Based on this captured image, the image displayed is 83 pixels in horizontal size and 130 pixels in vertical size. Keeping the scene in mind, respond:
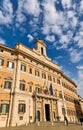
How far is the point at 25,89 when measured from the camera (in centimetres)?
2442

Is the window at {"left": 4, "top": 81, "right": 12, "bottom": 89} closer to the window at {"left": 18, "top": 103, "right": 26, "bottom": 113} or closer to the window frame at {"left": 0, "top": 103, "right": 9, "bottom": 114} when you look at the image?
the window frame at {"left": 0, "top": 103, "right": 9, "bottom": 114}

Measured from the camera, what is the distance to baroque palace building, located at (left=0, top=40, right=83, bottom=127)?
2073 centimetres

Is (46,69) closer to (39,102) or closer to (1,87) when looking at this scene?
(39,102)

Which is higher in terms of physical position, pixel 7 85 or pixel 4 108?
pixel 7 85

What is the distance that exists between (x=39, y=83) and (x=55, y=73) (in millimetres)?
9610

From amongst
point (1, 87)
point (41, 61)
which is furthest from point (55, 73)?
point (1, 87)

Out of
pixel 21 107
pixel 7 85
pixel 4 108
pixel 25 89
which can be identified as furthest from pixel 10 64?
pixel 21 107

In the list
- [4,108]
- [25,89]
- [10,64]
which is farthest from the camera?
[25,89]

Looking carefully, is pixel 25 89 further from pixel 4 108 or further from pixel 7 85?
pixel 4 108

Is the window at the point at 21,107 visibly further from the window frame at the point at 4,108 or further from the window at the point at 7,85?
the window at the point at 7,85

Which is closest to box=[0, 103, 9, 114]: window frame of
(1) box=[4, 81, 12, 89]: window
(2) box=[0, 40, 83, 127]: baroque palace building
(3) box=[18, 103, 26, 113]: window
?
(2) box=[0, 40, 83, 127]: baroque palace building

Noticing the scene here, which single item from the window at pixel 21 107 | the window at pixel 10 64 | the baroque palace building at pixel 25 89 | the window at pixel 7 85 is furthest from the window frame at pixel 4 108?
the window at pixel 10 64

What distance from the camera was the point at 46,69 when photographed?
32.6 metres

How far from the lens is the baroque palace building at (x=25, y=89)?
2073cm
